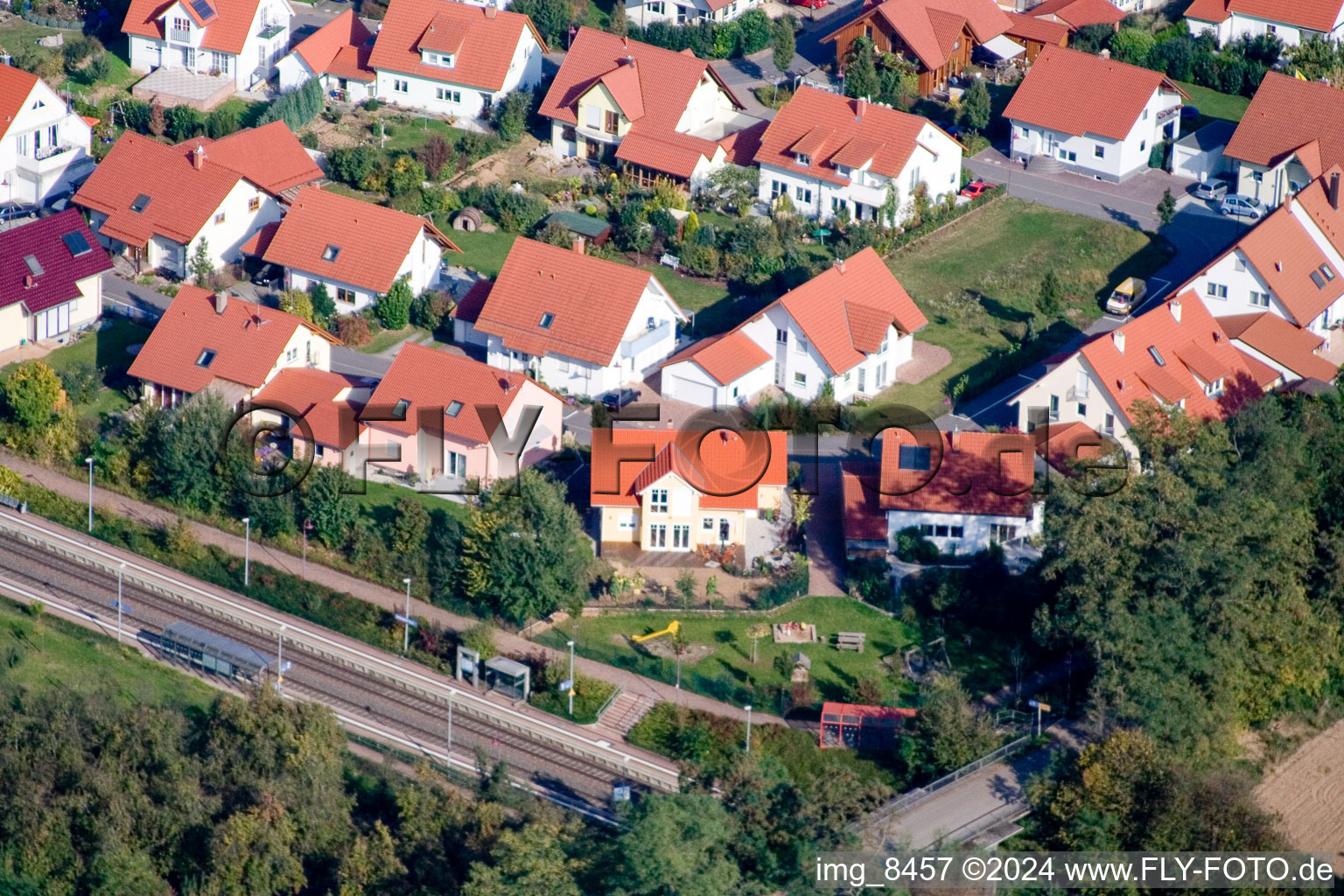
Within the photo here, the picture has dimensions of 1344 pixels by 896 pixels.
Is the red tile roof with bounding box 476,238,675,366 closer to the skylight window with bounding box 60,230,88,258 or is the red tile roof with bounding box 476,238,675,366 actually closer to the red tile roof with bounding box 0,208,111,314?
the red tile roof with bounding box 0,208,111,314

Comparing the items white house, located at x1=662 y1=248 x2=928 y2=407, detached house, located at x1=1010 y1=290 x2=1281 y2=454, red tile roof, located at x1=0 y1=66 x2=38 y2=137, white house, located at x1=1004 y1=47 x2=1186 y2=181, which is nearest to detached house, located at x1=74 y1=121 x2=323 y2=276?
red tile roof, located at x1=0 y1=66 x2=38 y2=137

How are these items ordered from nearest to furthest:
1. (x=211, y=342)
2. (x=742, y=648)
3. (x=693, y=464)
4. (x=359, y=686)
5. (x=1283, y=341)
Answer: (x=359, y=686) → (x=742, y=648) → (x=693, y=464) → (x=211, y=342) → (x=1283, y=341)

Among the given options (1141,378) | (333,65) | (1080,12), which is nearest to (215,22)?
(333,65)

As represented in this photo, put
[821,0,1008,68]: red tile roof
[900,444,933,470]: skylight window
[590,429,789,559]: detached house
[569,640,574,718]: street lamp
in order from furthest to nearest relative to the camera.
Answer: [821,0,1008,68]: red tile roof, [900,444,933,470]: skylight window, [590,429,789,559]: detached house, [569,640,574,718]: street lamp

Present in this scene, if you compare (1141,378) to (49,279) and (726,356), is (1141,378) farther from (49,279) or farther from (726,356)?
(49,279)

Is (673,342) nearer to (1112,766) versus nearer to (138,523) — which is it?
(138,523)

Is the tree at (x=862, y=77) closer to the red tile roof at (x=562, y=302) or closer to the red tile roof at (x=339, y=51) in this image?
the red tile roof at (x=339, y=51)
